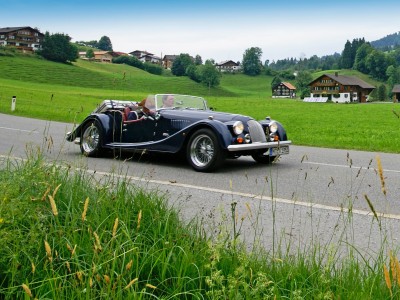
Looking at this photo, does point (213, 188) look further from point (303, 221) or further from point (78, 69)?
point (78, 69)

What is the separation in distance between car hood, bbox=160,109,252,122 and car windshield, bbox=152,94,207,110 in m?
0.24

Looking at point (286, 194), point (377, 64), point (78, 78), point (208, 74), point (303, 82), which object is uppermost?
point (377, 64)

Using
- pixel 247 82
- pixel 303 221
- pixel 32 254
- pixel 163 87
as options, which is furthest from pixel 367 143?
pixel 247 82

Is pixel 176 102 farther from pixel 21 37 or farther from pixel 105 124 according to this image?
pixel 21 37

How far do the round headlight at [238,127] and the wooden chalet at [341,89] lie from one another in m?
132

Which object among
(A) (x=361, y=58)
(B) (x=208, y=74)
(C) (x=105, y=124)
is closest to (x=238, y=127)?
(C) (x=105, y=124)

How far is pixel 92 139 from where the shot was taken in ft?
33.4

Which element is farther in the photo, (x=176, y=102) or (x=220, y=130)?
(x=176, y=102)

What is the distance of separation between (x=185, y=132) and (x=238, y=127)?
3.02ft

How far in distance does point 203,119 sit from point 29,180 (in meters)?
4.91

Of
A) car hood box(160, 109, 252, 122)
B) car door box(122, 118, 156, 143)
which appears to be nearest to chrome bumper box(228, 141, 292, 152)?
car hood box(160, 109, 252, 122)

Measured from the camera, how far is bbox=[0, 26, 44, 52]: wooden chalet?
149 metres

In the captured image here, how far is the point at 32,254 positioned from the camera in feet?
10.6

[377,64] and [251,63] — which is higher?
[377,64]
